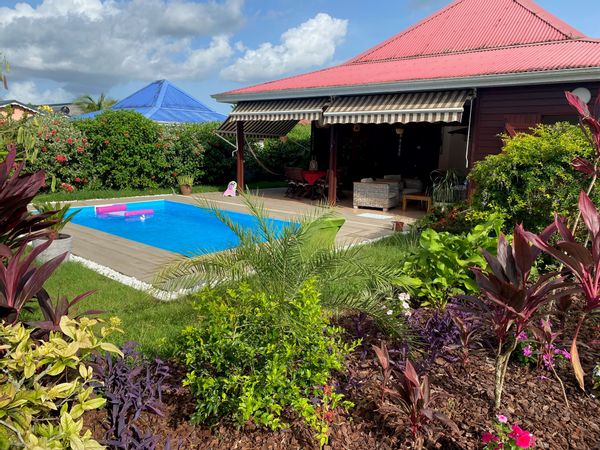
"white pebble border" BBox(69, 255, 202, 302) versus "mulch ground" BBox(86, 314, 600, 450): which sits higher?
"mulch ground" BBox(86, 314, 600, 450)

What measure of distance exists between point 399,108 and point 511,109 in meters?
2.74

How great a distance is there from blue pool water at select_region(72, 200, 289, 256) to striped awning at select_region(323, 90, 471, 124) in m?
4.19

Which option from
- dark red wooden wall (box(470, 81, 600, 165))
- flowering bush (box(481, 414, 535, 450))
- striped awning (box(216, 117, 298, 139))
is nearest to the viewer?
flowering bush (box(481, 414, 535, 450))

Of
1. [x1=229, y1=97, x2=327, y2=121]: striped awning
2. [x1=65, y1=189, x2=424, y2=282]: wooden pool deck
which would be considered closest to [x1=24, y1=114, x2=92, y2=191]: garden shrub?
[x1=65, y1=189, x2=424, y2=282]: wooden pool deck

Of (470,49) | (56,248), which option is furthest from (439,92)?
(56,248)

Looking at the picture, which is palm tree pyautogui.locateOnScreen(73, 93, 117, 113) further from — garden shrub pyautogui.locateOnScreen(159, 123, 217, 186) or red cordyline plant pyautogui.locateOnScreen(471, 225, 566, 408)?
red cordyline plant pyautogui.locateOnScreen(471, 225, 566, 408)

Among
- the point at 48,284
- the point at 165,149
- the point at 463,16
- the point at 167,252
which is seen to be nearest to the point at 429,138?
the point at 463,16

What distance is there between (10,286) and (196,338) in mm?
1159

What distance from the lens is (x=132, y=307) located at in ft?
17.4

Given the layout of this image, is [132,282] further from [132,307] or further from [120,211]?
[120,211]

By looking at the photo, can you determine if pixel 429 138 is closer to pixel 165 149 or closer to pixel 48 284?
pixel 165 149

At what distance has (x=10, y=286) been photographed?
263cm

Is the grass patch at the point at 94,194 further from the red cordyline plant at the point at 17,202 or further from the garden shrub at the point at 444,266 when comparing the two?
the red cordyline plant at the point at 17,202

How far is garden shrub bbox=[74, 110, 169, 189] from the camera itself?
16078 mm
